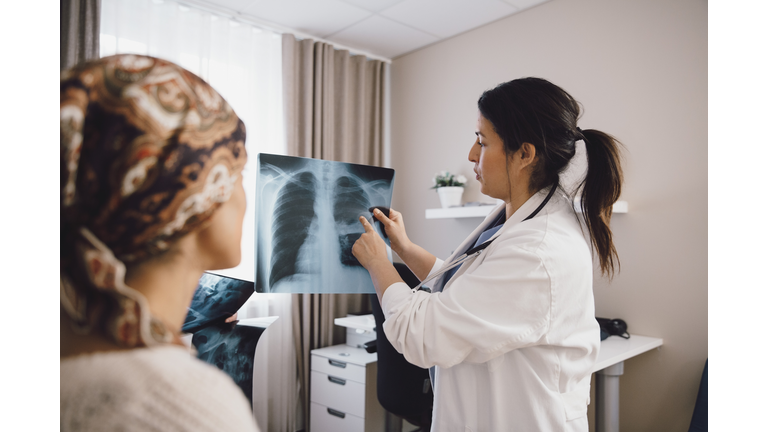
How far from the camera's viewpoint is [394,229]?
122 cm

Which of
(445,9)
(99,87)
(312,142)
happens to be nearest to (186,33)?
(312,142)

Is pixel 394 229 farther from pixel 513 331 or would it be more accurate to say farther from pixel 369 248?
pixel 513 331

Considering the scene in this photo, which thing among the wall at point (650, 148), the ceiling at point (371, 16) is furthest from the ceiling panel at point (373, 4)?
the wall at point (650, 148)

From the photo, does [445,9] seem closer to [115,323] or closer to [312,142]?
[312,142]

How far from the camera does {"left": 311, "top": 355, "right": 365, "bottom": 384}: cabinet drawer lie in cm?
234

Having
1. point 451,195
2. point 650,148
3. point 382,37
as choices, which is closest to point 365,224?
point 650,148

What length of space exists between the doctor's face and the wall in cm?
126

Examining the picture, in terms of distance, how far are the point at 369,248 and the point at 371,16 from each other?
6.29 ft

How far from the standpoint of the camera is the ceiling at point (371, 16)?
95.9 inches

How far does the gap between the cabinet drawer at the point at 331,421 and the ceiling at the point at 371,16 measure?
2141 mm

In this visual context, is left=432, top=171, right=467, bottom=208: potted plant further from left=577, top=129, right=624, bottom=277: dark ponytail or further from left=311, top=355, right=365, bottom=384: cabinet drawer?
left=577, top=129, right=624, bottom=277: dark ponytail

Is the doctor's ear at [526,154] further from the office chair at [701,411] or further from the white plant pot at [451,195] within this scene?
the white plant pot at [451,195]

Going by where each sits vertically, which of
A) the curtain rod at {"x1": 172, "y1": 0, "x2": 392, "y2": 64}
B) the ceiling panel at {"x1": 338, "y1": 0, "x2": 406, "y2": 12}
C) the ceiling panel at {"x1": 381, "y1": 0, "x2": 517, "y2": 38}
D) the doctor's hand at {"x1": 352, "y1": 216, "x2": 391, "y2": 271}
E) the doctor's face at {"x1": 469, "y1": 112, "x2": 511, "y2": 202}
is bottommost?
the doctor's hand at {"x1": 352, "y1": 216, "x2": 391, "y2": 271}

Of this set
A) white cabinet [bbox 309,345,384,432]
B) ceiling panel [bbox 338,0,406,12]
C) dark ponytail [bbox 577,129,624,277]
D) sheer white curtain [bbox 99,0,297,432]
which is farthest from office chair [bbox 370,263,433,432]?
ceiling panel [bbox 338,0,406,12]
